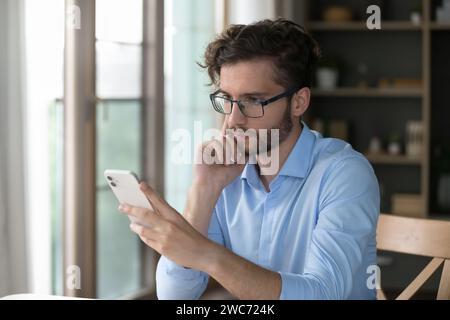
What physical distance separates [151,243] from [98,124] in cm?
171

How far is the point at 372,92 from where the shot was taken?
14.0 ft

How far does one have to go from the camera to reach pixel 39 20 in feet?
7.54

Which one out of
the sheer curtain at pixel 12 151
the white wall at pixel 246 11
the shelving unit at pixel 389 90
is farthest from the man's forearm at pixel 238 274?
the shelving unit at pixel 389 90

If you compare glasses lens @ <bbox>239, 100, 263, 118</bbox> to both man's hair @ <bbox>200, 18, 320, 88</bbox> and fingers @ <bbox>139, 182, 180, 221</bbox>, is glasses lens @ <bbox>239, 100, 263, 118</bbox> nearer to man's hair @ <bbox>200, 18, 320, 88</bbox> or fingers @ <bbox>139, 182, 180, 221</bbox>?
man's hair @ <bbox>200, 18, 320, 88</bbox>

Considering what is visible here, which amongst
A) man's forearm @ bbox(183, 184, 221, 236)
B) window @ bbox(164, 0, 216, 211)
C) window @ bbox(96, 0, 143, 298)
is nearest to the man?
man's forearm @ bbox(183, 184, 221, 236)

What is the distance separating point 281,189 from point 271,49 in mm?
282

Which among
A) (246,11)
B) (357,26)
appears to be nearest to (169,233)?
(246,11)

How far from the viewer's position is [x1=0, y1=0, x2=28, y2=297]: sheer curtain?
2.13 metres

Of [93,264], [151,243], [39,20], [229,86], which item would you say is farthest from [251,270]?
[93,264]

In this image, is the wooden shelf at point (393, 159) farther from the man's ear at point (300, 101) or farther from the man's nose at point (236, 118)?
the man's nose at point (236, 118)

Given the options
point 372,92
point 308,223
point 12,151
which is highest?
point 372,92

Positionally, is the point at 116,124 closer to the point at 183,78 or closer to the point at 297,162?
the point at 183,78

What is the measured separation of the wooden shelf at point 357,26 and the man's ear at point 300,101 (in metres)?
2.83

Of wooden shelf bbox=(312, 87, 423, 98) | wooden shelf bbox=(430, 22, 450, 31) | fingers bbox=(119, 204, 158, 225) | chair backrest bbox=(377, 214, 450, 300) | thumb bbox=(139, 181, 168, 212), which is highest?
wooden shelf bbox=(430, 22, 450, 31)
